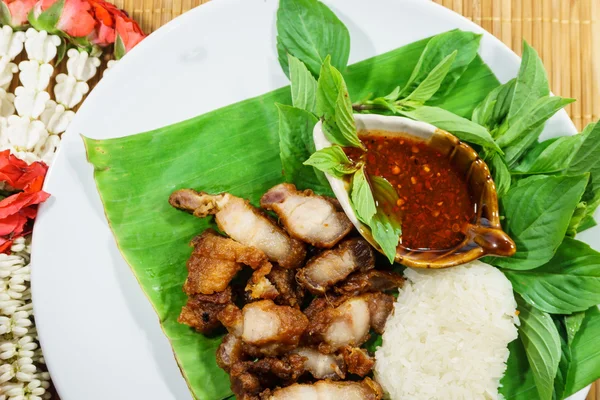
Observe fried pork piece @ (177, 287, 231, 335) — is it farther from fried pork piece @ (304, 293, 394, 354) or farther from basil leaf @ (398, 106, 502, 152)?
basil leaf @ (398, 106, 502, 152)

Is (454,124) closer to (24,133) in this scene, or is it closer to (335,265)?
(335,265)

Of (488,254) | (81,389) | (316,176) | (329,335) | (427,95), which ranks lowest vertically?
(81,389)

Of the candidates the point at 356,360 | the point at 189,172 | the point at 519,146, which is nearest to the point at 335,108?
the point at 189,172

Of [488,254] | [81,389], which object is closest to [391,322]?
[488,254]

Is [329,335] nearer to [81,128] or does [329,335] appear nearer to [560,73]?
[81,128]

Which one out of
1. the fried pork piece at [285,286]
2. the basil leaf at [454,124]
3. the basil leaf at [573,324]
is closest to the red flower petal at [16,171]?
the fried pork piece at [285,286]
